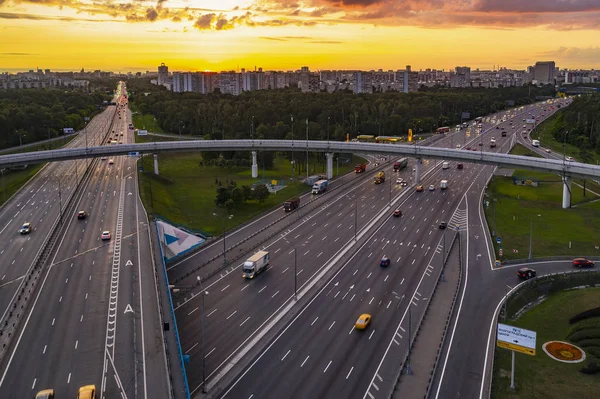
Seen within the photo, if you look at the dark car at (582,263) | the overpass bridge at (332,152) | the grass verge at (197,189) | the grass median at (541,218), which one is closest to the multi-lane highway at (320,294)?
the grass median at (541,218)

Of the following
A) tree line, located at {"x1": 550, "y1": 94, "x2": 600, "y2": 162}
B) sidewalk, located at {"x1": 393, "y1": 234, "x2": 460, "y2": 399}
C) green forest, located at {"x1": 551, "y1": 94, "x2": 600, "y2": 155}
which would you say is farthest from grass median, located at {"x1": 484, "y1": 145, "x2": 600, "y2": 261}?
green forest, located at {"x1": 551, "y1": 94, "x2": 600, "y2": 155}

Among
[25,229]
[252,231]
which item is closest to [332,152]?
[252,231]

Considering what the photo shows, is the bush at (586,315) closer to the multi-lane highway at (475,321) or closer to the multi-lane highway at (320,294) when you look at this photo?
the multi-lane highway at (475,321)

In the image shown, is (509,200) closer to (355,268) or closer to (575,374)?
(355,268)

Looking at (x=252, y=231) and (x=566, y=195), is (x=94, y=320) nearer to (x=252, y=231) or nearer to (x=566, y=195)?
(x=252, y=231)

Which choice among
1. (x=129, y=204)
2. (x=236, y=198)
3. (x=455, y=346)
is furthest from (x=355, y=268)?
(x=129, y=204)

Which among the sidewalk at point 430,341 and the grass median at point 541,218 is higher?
the grass median at point 541,218
